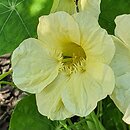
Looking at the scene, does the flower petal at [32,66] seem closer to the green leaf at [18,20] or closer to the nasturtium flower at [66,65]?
the nasturtium flower at [66,65]

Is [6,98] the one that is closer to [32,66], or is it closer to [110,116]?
[110,116]

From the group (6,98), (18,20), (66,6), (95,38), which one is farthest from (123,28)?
(6,98)

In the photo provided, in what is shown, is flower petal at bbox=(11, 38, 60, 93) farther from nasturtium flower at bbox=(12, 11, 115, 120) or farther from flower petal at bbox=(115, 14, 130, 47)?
flower petal at bbox=(115, 14, 130, 47)

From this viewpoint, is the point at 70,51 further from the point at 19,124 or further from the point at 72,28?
the point at 19,124

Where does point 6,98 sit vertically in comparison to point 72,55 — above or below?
below

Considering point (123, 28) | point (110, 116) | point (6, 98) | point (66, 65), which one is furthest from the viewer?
point (6, 98)

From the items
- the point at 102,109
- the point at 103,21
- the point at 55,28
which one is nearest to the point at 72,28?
the point at 55,28

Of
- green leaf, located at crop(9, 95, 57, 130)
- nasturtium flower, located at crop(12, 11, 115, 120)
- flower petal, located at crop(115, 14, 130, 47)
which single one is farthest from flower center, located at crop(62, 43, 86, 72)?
green leaf, located at crop(9, 95, 57, 130)

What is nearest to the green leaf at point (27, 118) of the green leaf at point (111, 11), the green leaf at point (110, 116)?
the green leaf at point (110, 116)
